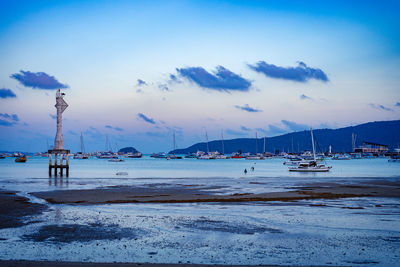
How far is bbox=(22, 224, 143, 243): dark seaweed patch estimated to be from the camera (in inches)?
599

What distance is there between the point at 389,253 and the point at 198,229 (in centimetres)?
775

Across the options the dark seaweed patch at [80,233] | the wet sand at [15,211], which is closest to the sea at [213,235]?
the dark seaweed patch at [80,233]

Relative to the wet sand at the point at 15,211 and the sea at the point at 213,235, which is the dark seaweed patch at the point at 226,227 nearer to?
the sea at the point at 213,235

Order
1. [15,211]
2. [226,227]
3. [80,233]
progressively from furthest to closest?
[15,211]
[226,227]
[80,233]

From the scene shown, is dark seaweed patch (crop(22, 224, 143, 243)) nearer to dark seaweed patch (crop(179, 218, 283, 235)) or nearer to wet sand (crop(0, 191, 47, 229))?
wet sand (crop(0, 191, 47, 229))

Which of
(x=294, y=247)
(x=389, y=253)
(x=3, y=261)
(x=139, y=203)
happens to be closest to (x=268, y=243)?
(x=294, y=247)

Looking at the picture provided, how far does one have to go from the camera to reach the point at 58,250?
13234 mm

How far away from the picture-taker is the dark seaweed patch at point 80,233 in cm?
1521

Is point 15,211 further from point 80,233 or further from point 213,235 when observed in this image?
point 213,235

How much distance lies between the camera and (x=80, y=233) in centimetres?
1631

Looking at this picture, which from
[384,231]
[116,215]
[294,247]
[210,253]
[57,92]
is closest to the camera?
[210,253]

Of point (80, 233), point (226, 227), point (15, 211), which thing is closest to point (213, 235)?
point (226, 227)

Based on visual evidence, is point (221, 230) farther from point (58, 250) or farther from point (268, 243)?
point (58, 250)

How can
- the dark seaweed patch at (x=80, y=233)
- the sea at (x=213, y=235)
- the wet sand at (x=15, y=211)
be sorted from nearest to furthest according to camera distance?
the sea at (x=213, y=235)
the dark seaweed patch at (x=80, y=233)
the wet sand at (x=15, y=211)
